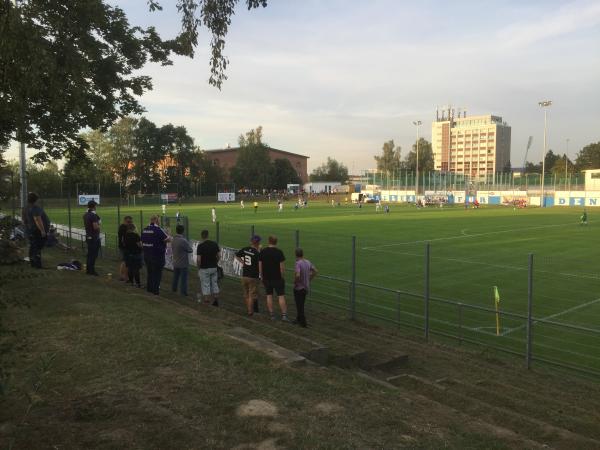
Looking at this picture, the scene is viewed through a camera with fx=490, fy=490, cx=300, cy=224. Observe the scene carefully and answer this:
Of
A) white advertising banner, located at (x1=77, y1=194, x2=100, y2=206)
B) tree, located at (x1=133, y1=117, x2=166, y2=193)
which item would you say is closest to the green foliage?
tree, located at (x1=133, y1=117, x2=166, y2=193)

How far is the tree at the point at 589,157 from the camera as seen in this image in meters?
130

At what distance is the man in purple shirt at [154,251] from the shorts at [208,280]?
50.2 inches

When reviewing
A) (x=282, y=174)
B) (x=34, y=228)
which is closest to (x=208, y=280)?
(x=34, y=228)

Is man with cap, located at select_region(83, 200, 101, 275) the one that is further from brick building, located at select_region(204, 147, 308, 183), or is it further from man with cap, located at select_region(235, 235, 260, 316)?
brick building, located at select_region(204, 147, 308, 183)


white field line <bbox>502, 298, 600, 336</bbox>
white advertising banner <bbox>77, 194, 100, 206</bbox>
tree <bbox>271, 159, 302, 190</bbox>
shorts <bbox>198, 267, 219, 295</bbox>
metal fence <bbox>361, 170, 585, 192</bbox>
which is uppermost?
tree <bbox>271, 159, 302, 190</bbox>

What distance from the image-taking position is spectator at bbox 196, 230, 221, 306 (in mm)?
11797

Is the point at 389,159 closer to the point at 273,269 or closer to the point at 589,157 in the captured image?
the point at 589,157

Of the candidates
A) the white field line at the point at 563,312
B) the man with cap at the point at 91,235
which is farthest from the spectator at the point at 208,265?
the white field line at the point at 563,312

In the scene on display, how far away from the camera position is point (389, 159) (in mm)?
140125

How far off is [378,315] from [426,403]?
24.5 feet

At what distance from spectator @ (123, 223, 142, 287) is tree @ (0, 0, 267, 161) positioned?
358 centimetres

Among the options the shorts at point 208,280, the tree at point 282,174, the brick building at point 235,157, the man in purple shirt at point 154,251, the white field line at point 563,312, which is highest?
the brick building at point 235,157

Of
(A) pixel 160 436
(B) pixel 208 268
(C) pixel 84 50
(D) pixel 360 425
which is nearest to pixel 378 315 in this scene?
(B) pixel 208 268

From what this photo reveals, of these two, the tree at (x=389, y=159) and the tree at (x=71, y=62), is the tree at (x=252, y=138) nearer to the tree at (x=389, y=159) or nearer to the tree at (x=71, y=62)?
the tree at (x=389, y=159)
